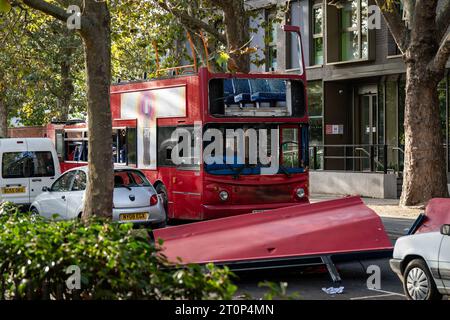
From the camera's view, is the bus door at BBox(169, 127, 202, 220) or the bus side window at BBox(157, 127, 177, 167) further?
the bus side window at BBox(157, 127, 177, 167)

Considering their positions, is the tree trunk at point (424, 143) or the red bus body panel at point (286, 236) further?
the tree trunk at point (424, 143)

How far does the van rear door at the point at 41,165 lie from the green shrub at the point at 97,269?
620 inches

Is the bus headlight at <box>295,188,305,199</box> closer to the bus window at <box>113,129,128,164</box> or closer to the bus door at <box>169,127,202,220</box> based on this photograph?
the bus door at <box>169,127,202,220</box>

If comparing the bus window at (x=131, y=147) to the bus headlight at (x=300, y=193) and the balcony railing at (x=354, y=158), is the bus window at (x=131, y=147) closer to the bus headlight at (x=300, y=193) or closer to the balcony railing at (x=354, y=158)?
the bus headlight at (x=300, y=193)

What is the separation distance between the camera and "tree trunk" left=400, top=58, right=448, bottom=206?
20734 mm

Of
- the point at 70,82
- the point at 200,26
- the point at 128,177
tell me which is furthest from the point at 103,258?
the point at 70,82

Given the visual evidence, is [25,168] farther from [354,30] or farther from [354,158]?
[354,30]

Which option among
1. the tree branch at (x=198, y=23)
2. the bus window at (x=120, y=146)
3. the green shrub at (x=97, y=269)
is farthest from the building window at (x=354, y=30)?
the green shrub at (x=97, y=269)

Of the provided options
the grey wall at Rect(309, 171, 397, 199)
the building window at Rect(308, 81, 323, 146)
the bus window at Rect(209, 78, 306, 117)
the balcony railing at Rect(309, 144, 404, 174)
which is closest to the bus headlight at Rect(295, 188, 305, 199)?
the bus window at Rect(209, 78, 306, 117)

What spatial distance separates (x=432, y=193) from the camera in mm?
20703

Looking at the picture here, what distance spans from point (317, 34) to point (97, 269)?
27173 millimetres

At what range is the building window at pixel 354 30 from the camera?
97.5 ft

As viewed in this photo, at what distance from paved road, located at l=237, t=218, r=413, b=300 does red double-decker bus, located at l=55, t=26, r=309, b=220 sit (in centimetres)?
497
